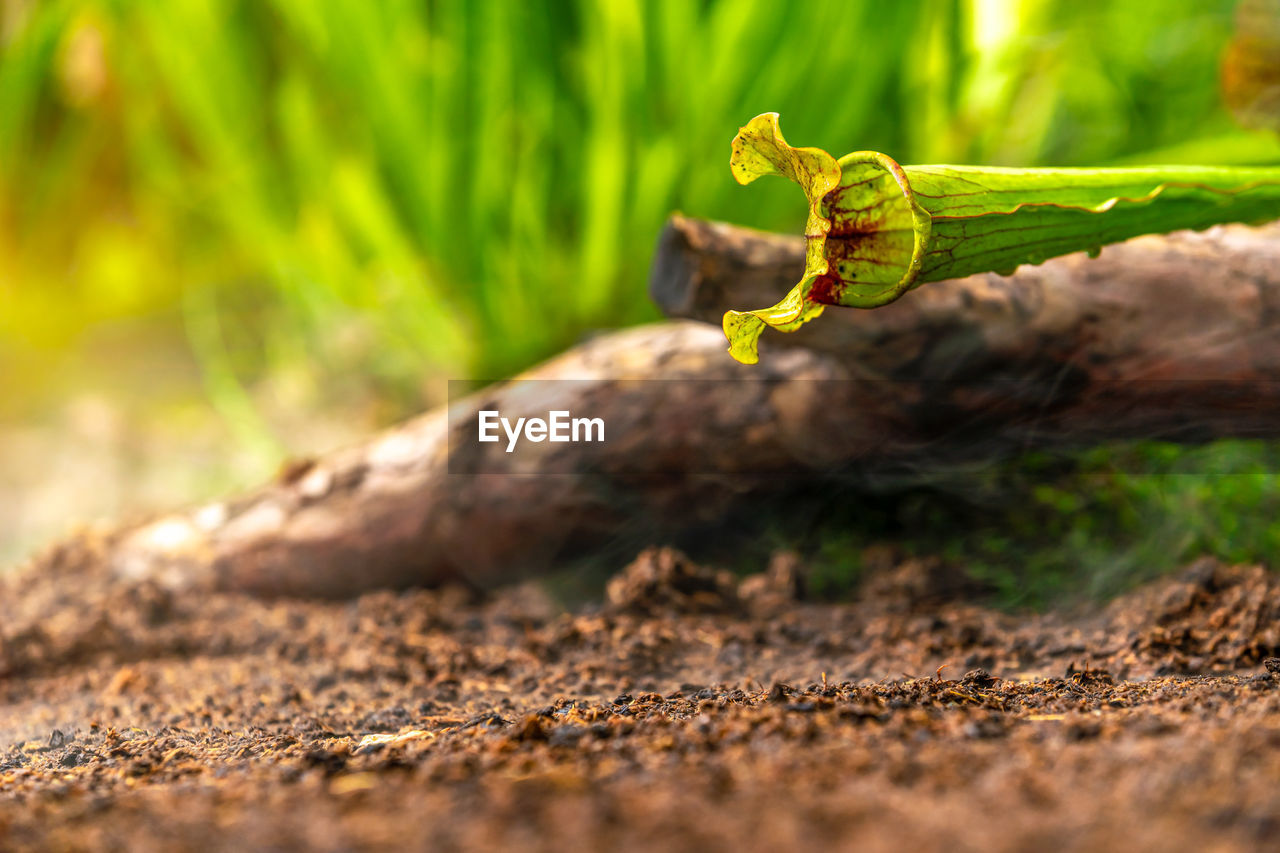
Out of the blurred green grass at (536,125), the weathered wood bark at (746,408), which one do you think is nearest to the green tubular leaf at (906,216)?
the weathered wood bark at (746,408)

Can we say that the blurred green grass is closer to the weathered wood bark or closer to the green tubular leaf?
the weathered wood bark

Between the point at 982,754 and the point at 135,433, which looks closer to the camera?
the point at 982,754

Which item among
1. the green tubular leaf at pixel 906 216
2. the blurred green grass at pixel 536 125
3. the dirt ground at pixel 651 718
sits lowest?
the dirt ground at pixel 651 718

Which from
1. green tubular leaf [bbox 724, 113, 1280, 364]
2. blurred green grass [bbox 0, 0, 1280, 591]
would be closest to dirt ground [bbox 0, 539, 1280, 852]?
green tubular leaf [bbox 724, 113, 1280, 364]

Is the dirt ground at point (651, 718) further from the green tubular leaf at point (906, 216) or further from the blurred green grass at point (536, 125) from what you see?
the blurred green grass at point (536, 125)

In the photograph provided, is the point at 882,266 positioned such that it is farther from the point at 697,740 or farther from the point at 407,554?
the point at 407,554

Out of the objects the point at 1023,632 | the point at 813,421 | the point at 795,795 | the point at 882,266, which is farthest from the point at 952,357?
the point at 795,795

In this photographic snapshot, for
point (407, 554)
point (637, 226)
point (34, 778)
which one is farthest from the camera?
point (637, 226)
